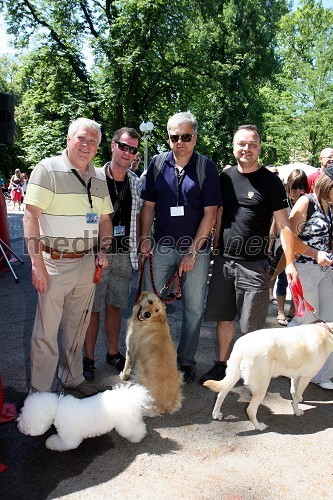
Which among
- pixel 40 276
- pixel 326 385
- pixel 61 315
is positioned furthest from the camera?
pixel 326 385

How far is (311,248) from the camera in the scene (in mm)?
Result: 3455

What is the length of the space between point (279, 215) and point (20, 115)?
105 feet

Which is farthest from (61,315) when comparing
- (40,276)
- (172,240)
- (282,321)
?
(282,321)

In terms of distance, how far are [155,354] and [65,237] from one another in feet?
3.85

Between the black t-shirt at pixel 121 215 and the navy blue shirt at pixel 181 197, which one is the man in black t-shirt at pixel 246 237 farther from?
the black t-shirt at pixel 121 215

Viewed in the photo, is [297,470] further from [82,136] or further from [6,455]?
[82,136]

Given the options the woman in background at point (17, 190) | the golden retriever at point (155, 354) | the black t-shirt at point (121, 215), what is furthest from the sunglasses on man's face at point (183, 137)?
the woman in background at point (17, 190)

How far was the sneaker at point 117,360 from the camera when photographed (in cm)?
389

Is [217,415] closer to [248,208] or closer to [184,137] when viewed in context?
[248,208]

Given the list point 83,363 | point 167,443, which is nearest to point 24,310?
point 83,363

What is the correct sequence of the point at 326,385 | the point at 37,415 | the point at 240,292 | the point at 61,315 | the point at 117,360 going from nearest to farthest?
the point at 37,415 < the point at 61,315 < the point at 240,292 < the point at 326,385 < the point at 117,360

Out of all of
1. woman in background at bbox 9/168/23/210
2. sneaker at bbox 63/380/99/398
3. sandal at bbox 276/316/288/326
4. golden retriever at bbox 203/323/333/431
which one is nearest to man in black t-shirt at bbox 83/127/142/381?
sneaker at bbox 63/380/99/398

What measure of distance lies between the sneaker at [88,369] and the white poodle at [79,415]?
1.02 meters

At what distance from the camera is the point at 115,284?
3.77 meters
